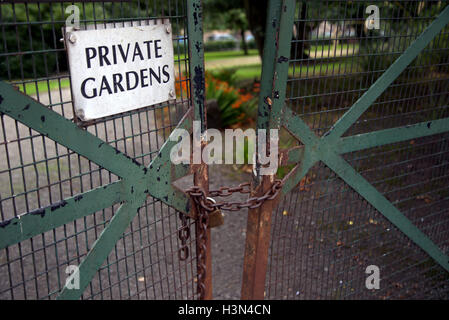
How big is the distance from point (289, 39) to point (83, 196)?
1.24m

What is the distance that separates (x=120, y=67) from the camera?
1.78m

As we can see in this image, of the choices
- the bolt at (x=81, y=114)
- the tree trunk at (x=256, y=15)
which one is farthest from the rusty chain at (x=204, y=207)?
the tree trunk at (x=256, y=15)

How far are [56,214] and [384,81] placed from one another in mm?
1993

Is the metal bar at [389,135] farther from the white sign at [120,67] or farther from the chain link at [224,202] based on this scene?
the white sign at [120,67]

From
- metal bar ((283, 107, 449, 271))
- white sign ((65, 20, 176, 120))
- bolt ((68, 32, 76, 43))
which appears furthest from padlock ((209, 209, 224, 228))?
bolt ((68, 32, 76, 43))

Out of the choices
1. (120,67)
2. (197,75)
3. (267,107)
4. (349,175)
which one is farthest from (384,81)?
(120,67)

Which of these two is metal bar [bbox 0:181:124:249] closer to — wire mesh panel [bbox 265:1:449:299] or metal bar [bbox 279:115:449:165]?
metal bar [bbox 279:115:449:165]

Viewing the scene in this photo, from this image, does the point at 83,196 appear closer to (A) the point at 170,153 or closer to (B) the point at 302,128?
(A) the point at 170,153

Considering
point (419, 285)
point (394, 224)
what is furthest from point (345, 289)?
point (419, 285)

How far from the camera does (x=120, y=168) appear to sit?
74.2 inches

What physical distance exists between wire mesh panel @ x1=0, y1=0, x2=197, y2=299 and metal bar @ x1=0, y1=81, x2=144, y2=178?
1.3 inches

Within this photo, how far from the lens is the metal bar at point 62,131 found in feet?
4.96

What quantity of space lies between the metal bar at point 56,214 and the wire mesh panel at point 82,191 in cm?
2
